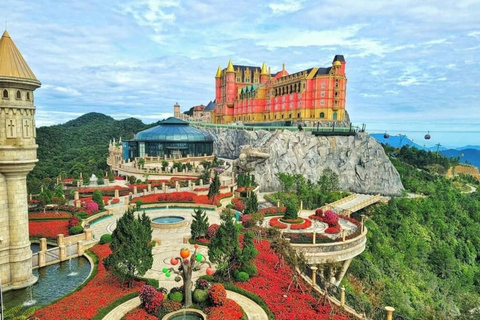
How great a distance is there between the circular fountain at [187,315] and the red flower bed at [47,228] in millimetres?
14178

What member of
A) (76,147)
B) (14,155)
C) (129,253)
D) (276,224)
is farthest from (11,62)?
(76,147)

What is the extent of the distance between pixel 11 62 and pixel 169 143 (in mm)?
48024

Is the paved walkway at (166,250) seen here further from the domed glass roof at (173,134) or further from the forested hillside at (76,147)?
the domed glass roof at (173,134)

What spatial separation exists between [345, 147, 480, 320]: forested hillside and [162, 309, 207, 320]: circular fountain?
10.6 metres

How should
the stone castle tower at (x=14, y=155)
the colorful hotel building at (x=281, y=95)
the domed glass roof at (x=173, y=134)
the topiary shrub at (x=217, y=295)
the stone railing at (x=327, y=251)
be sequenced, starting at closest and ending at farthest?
the topiary shrub at (x=217, y=295) < the stone castle tower at (x=14, y=155) < the stone railing at (x=327, y=251) < the colorful hotel building at (x=281, y=95) < the domed glass roof at (x=173, y=134)

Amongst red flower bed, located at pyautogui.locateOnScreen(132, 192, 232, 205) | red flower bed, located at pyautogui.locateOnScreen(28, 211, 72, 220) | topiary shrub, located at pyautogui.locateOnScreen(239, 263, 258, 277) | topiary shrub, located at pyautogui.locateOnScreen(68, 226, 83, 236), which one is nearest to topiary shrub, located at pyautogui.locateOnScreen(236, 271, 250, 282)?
topiary shrub, located at pyautogui.locateOnScreen(239, 263, 258, 277)

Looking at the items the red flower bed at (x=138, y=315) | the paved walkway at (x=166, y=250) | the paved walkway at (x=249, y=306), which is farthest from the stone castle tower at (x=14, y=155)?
the paved walkway at (x=249, y=306)

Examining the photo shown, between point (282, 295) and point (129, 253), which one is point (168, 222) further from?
point (282, 295)

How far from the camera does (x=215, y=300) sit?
13.9m

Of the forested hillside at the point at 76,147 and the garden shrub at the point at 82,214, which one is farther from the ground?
the forested hillside at the point at 76,147

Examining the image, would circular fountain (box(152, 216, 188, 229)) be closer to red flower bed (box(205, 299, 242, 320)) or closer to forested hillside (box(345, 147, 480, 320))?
red flower bed (box(205, 299, 242, 320))

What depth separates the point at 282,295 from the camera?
15.7 metres

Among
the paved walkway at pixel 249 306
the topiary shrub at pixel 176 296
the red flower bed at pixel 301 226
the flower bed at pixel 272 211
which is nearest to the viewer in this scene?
the paved walkway at pixel 249 306

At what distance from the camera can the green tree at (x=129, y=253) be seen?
15.4m
